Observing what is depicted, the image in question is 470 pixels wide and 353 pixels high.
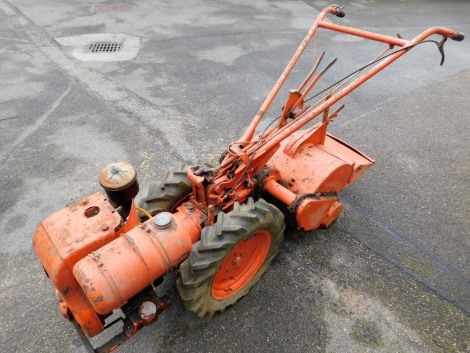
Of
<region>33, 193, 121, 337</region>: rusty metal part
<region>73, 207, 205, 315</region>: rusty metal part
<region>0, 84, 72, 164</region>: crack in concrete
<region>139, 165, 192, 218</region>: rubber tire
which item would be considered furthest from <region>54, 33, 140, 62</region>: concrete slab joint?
<region>73, 207, 205, 315</region>: rusty metal part

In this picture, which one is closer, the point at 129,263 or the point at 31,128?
the point at 129,263

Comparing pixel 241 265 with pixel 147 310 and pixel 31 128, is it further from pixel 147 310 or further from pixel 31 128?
pixel 31 128

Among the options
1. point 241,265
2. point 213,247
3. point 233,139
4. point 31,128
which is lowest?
point 31,128

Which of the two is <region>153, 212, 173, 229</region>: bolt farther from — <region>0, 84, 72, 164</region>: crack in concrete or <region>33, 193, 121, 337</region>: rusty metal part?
<region>0, 84, 72, 164</region>: crack in concrete

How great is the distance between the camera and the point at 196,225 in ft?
9.60

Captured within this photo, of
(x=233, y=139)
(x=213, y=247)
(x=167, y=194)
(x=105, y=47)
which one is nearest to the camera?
(x=213, y=247)

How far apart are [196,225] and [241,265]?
590mm

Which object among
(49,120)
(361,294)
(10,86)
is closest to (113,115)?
(49,120)

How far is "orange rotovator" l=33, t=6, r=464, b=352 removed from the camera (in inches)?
93.3

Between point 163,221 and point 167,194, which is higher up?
point 163,221

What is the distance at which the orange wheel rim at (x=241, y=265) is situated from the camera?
3.02 meters

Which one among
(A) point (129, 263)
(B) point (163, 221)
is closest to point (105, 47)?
(B) point (163, 221)

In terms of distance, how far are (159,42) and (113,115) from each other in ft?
10.3

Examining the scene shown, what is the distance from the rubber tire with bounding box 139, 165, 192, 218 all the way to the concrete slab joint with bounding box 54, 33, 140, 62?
504cm
